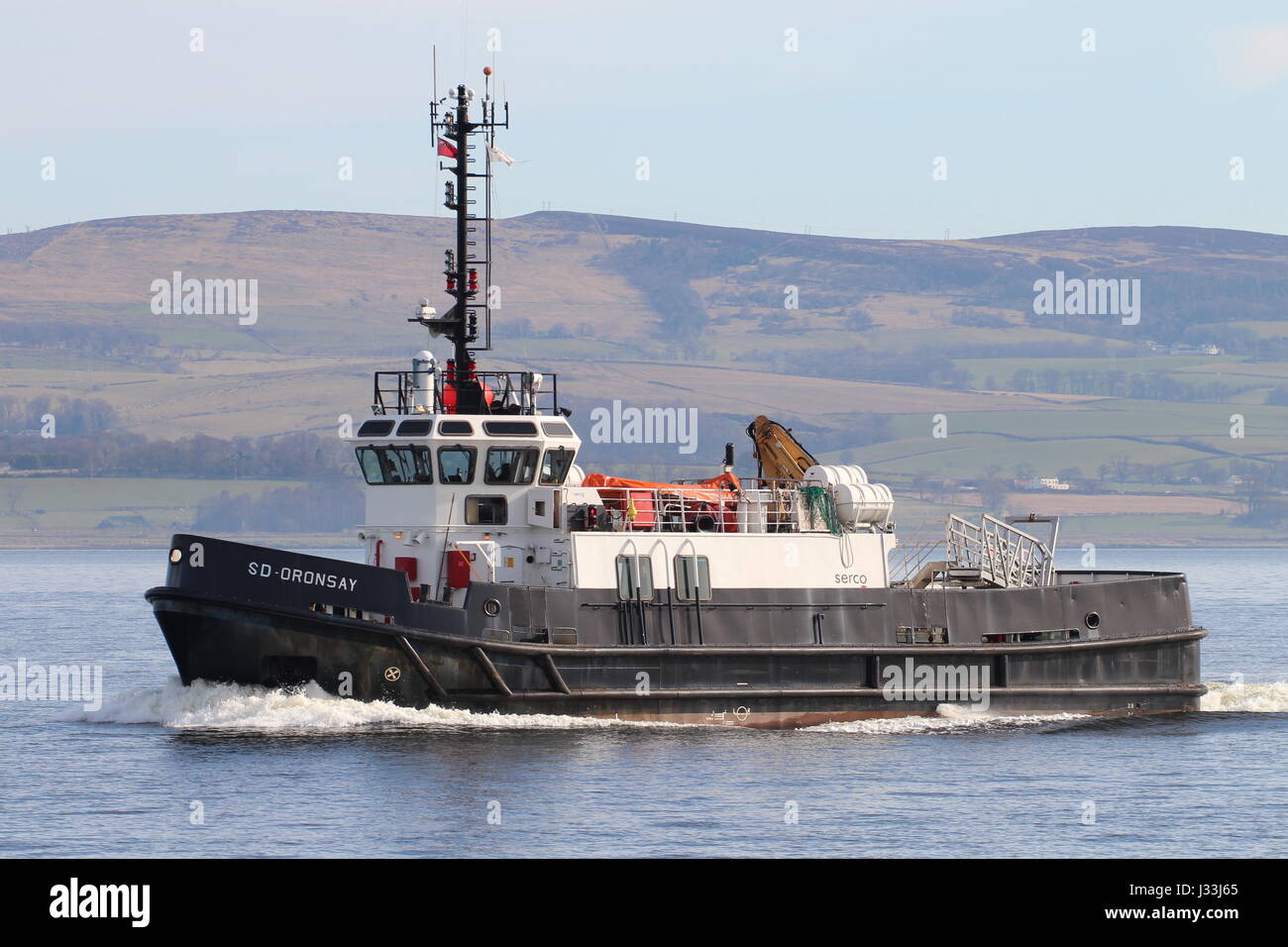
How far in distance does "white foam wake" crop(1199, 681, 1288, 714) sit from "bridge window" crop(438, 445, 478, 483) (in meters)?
13.5

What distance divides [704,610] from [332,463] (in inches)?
6453

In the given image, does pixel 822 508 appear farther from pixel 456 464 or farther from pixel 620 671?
pixel 456 464

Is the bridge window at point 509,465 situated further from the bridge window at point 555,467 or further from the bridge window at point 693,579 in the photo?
the bridge window at point 693,579

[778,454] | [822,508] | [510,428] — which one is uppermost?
[510,428]

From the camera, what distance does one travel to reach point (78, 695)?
33750mm

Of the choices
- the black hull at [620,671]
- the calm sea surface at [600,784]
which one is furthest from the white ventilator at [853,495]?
the calm sea surface at [600,784]

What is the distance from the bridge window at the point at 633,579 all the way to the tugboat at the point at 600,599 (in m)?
0.04

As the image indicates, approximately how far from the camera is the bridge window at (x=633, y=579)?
87.0 feet

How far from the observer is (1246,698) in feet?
107

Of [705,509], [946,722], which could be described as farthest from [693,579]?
[946,722]

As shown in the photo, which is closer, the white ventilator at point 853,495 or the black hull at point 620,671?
the black hull at point 620,671

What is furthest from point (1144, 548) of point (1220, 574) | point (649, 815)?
point (649, 815)

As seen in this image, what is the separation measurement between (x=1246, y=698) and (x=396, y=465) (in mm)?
16062

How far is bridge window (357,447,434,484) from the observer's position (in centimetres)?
2680
